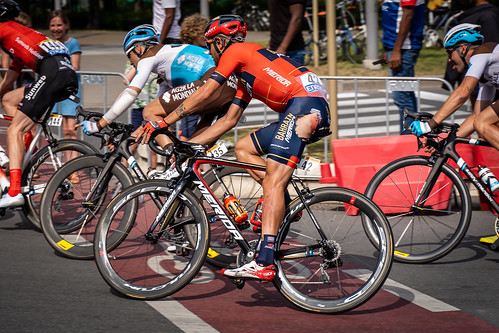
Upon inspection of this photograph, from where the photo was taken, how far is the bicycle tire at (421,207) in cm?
649

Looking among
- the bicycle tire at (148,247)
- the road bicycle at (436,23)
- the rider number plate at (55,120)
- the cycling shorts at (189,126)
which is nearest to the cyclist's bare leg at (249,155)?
the bicycle tire at (148,247)

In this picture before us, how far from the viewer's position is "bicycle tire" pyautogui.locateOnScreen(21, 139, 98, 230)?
7.24 metres

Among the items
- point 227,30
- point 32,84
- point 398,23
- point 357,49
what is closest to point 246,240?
point 227,30

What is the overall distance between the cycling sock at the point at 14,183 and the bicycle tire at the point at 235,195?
2.05 meters

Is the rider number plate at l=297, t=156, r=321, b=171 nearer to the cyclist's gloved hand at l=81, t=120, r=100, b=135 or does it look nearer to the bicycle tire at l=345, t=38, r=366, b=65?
the cyclist's gloved hand at l=81, t=120, r=100, b=135

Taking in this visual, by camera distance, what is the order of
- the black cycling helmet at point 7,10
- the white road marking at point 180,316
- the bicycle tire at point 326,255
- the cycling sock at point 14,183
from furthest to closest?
the black cycling helmet at point 7,10
the cycling sock at point 14,183
the bicycle tire at point 326,255
the white road marking at point 180,316

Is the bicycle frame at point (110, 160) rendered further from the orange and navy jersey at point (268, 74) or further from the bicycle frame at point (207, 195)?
the orange and navy jersey at point (268, 74)

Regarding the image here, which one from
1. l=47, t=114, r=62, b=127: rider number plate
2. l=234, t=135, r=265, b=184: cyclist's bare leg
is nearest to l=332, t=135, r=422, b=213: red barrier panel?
l=234, t=135, r=265, b=184: cyclist's bare leg

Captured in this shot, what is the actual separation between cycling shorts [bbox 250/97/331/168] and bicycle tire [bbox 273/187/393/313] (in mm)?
294

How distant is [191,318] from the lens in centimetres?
510

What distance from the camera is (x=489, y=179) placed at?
21.9 ft

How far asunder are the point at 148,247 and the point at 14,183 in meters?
2.10

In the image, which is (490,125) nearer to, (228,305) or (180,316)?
(228,305)

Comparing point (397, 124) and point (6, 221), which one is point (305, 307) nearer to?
point (6, 221)
